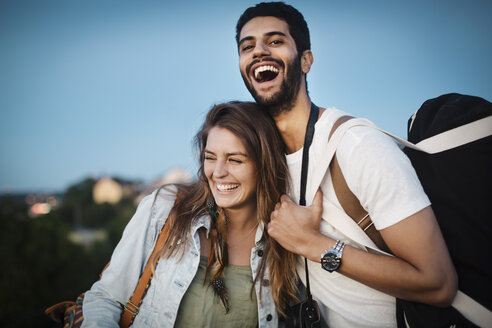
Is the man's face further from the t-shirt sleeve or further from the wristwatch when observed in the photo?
the wristwatch

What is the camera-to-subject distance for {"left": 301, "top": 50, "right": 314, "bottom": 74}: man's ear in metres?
3.13

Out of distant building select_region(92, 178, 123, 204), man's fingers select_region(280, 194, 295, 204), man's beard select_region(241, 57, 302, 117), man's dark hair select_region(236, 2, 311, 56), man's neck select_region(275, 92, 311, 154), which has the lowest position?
distant building select_region(92, 178, 123, 204)

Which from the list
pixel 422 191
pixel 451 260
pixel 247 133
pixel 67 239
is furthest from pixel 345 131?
pixel 67 239

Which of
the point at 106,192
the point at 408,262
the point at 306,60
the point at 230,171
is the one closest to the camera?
the point at 408,262

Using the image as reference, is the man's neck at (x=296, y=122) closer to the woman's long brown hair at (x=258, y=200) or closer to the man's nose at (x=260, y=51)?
the woman's long brown hair at (x=258, y=200)

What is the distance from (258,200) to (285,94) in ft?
3.54

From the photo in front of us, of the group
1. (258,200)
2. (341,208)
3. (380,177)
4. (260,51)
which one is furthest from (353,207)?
(260,51)

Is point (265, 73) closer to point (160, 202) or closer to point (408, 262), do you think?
point (160, 202)

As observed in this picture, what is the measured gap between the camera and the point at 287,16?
117 inches

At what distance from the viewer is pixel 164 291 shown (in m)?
2.55

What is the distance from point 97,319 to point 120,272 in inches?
14.8

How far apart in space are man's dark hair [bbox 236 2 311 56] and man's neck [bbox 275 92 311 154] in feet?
1.80

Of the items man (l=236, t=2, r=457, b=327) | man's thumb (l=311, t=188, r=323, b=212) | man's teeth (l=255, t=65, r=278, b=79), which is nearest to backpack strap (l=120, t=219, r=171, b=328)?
man (l=236, t=2, r=457, b=327)

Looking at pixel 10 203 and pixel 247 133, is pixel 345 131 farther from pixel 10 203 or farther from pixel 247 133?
pixel 10 203
